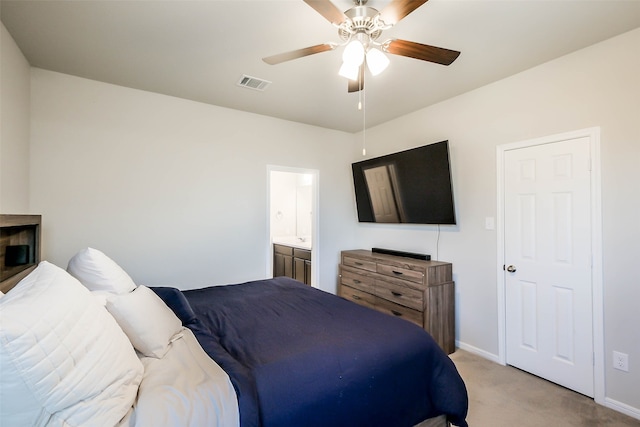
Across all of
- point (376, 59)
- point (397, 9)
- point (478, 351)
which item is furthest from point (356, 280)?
point (397, 9)

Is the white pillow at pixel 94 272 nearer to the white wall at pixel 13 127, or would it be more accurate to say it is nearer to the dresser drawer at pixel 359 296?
the white wall at pixel 13 127

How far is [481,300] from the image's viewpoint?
297 centimetres

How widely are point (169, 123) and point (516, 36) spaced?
10.6 feet

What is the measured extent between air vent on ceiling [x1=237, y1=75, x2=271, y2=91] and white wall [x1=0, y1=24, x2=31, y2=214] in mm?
1614

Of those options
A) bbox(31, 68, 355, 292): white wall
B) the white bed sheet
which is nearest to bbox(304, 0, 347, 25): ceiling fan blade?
the white bed sheet

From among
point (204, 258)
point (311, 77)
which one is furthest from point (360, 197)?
point (204, 258)

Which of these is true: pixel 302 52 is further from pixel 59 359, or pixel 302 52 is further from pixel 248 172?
pixel 248 172

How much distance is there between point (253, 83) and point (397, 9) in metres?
1.72

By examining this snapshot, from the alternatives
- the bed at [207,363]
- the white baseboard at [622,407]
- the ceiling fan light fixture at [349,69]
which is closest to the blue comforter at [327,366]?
the bed at [207,363]

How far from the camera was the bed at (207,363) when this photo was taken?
0.87m

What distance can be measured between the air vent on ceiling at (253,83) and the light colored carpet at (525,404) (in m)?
3.20

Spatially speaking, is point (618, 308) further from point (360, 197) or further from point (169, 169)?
point (169, 169)

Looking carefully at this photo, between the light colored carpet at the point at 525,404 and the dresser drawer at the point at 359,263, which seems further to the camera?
the dresser drawer at the point at 359,263

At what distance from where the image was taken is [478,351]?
2.99 metres
